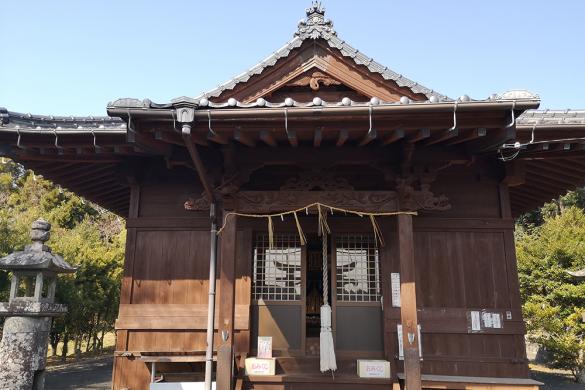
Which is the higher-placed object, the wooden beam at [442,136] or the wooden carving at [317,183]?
the wooden beam at [442,136]

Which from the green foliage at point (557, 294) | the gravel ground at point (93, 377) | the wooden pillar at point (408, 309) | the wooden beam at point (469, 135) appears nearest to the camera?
the wooden beam at point (469, 135)

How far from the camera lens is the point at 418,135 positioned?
17.9ft

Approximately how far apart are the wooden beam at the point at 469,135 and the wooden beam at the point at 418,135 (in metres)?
0.50

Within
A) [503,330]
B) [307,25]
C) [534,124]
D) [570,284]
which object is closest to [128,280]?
[307,25]

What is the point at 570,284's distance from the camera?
53.9ft

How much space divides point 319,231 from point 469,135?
277cm

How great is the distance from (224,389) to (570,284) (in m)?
15.8

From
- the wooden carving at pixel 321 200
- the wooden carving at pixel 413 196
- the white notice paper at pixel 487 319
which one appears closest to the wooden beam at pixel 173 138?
the wooden carving at pixel 321 200

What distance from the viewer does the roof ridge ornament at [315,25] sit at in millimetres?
7104

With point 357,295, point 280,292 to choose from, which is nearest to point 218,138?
point 280,292

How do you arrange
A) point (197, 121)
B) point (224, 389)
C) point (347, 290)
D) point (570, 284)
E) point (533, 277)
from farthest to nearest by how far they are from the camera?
point (533, 277) → point (570, 284) → point (347, 290) → point (224, 389) → point (197, 121)

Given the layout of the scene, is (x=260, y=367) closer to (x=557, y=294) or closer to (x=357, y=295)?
(x=357, y=295)

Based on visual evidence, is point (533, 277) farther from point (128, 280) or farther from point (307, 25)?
point (128, 280)

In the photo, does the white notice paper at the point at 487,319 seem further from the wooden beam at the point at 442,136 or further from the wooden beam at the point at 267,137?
the wooden beam at the point at 267,137
